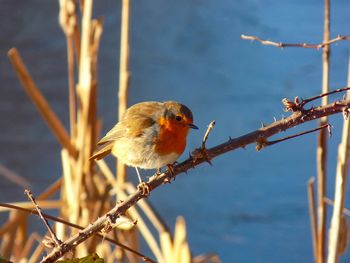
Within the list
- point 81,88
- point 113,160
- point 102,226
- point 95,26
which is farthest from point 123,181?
point 113,160

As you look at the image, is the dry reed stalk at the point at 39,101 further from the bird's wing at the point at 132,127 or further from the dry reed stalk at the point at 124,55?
the bird's wing at the point at 132,127

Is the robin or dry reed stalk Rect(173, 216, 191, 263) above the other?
the robin

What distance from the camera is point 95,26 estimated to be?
3.77 ft

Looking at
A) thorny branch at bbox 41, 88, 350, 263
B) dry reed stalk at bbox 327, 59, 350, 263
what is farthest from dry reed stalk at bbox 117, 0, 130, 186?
thorny branch at bbox 41, 88, 350, 263

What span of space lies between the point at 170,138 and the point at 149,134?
0.17 feet

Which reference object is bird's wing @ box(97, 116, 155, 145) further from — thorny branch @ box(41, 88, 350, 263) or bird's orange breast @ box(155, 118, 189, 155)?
thorny branch @ box(41, 88, 350, 263)

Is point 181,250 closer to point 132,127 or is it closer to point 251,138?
point 132,127

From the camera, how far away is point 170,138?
0.93m

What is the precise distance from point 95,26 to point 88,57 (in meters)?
0.07

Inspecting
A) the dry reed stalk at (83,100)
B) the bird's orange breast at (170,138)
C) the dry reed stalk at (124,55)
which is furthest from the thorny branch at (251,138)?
the dry reed stalk at (83,100)

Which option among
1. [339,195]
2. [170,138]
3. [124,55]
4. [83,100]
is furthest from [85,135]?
[339,195]

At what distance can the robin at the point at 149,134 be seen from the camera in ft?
3.03

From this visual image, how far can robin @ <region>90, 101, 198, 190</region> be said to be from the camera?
3.03 ft

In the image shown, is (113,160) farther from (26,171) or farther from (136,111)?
(136,111)
